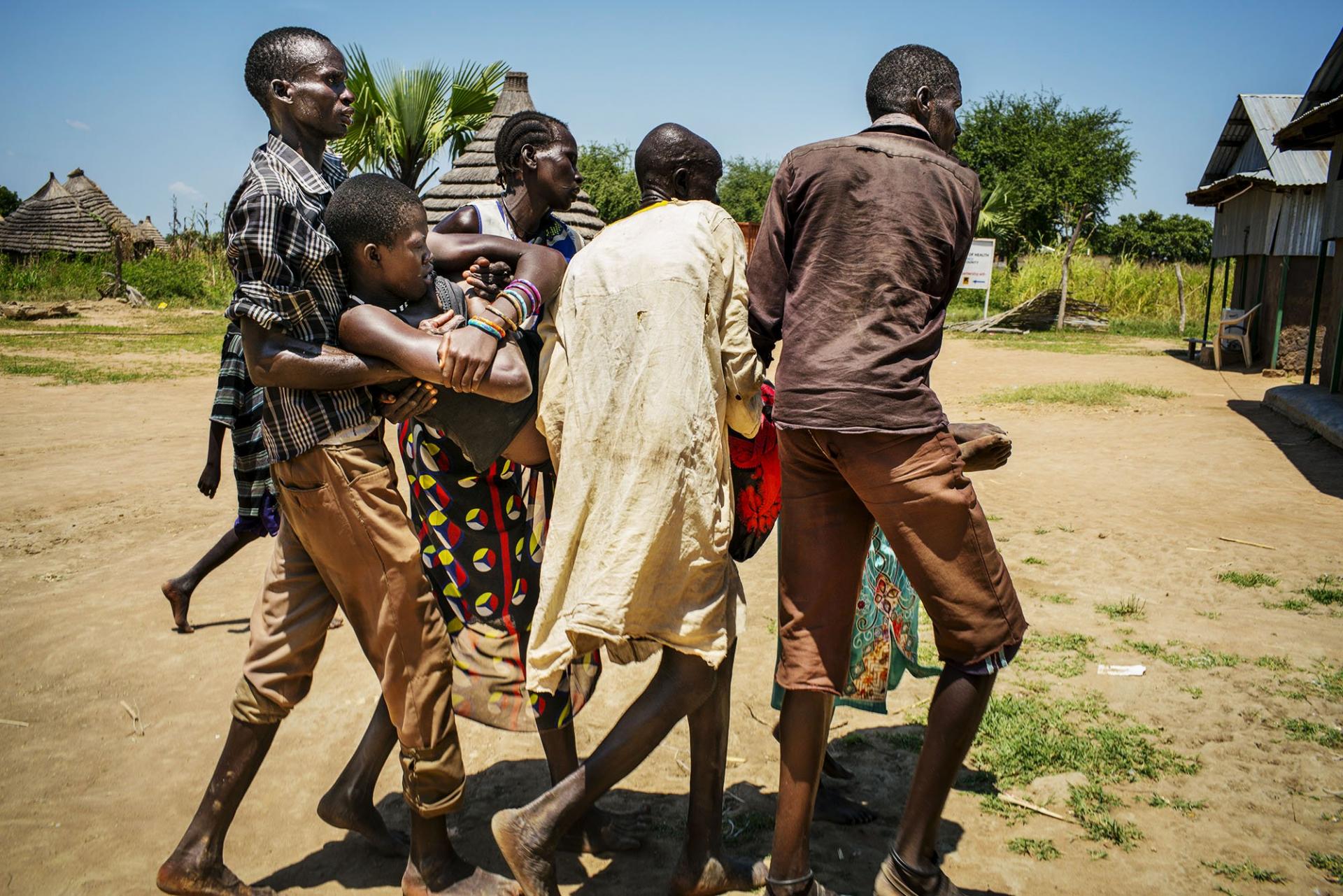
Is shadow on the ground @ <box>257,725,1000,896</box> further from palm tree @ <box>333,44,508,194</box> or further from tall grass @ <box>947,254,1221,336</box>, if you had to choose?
tall grass @ <box>947,254,1221,336</box>

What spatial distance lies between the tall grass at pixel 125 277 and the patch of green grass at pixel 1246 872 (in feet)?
93.4

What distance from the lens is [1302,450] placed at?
836 centimetres

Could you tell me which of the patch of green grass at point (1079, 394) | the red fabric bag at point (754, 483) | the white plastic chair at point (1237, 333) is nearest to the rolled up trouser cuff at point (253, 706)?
the red fabric bag at point (754, 483)

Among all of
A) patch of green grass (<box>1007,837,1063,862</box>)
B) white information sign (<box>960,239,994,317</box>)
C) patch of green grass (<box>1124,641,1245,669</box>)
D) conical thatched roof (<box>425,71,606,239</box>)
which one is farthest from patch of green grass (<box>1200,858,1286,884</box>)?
white information sign (<box>960,239,994,317</box>)

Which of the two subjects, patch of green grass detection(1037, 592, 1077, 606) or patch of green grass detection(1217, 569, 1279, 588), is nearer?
patch of green grass detection(1037, 592, 1077, 606)

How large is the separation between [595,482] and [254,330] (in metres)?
0.83

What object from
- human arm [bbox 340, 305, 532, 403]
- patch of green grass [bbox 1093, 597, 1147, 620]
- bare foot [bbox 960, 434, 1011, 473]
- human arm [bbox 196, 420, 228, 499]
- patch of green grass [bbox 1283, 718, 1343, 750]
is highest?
human arm [bbox 340, 305, 532, 403]

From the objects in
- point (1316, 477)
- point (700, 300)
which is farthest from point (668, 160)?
point (1316, 477)

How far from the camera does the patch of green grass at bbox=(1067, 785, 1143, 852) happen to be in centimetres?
269

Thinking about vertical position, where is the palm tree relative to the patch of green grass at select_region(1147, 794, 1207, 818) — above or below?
above

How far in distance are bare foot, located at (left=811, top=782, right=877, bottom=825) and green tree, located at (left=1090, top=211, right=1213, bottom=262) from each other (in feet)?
164

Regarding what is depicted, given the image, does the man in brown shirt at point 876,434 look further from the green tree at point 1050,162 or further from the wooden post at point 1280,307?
the green tree at point 1050,162

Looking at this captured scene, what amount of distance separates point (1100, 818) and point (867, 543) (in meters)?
1.14

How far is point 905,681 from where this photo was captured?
3861 millimetres
